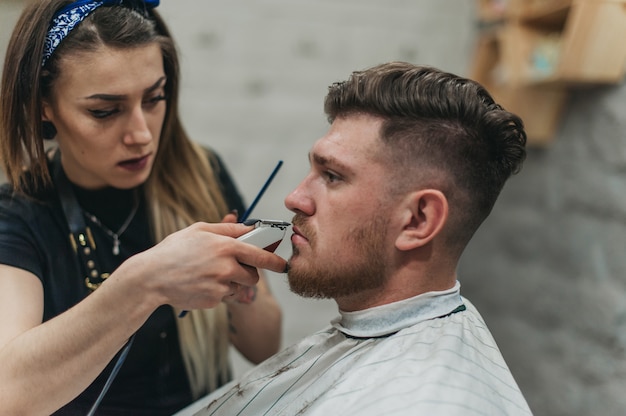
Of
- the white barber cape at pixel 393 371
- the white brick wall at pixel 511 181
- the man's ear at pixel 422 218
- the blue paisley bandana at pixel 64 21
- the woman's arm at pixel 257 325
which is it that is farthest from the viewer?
the white brick wall at pixel 511 181

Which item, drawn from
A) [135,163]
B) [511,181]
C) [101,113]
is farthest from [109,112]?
[511,181]

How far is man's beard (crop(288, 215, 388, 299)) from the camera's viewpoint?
1072mm

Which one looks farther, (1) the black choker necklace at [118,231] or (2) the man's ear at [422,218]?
(1) the black choker necklace at [118,231]

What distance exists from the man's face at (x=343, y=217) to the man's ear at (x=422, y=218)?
3 centimetres

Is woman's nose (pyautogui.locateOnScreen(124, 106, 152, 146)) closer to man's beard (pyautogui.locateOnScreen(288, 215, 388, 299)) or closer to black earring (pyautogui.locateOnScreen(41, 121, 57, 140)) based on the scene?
black earring (pyautogui.locateOnScreen(41, 121, 57, 140))

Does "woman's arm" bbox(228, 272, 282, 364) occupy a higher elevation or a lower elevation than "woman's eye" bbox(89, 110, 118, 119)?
lower

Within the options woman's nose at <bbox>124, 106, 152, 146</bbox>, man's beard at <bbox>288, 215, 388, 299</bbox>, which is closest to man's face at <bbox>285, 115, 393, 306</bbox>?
man's beard at <bbox>288, 215, 388, 299</bbox>

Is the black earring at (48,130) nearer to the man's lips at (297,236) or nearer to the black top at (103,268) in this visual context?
the black top at (103,268)

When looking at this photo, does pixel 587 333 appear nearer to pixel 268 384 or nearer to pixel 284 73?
pixel 268 384

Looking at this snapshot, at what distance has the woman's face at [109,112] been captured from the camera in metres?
1.18

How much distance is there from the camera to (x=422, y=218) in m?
1.05

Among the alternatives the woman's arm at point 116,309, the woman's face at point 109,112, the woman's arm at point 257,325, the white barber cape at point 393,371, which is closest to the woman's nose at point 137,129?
the woman's face at point 109,112

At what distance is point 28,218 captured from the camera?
1.26m

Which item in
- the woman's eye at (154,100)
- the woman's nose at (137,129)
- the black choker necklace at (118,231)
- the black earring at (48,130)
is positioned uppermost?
the woman's eye at (154,100)
